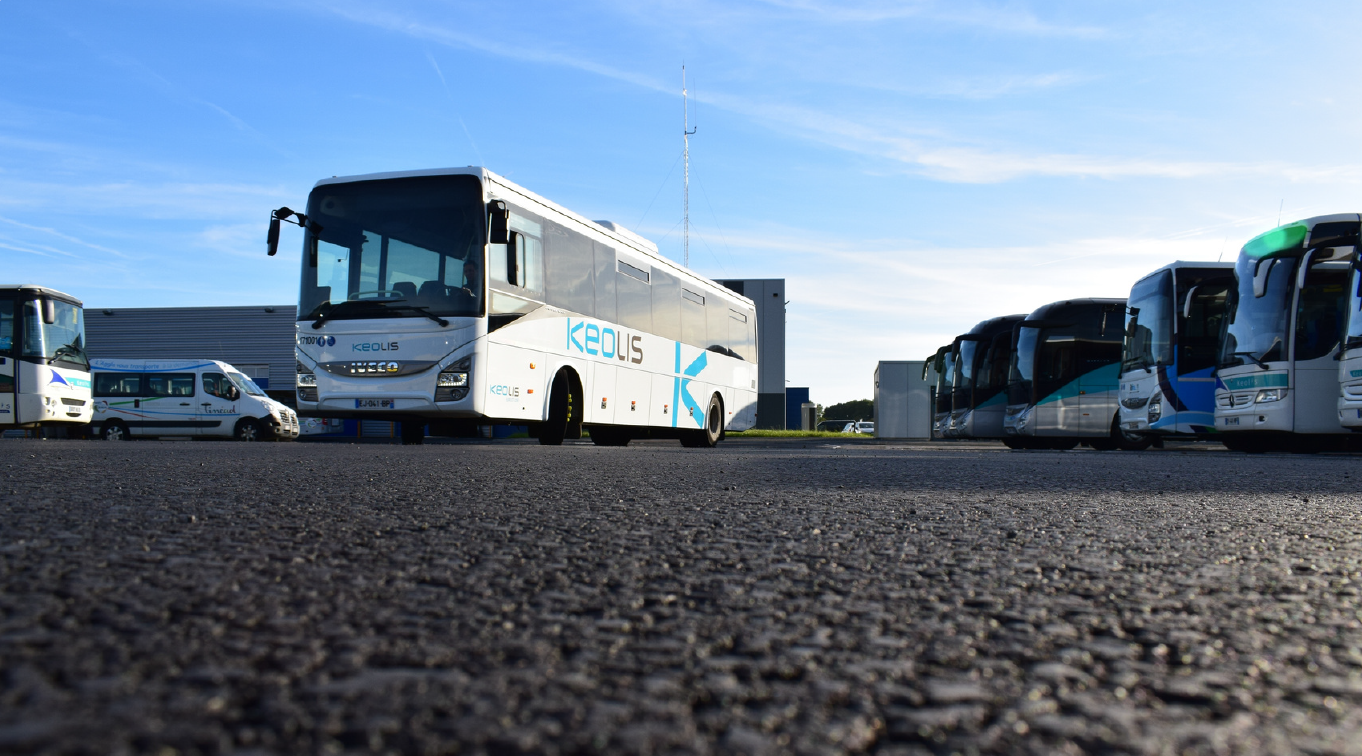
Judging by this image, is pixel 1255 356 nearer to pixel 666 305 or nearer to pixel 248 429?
pixel 666 305

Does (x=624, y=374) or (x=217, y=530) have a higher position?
(x=624, y=374)

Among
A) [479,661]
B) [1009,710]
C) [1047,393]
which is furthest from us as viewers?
[1047,393]

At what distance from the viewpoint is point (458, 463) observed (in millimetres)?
6949

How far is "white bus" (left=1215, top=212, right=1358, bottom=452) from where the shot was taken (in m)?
12.8

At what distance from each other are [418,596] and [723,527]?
1459mm

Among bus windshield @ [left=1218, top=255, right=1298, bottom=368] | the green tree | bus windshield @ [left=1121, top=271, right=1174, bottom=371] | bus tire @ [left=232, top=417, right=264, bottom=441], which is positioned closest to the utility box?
bus windshield @ [left=1121, top=271, right=1174, bottom=371]

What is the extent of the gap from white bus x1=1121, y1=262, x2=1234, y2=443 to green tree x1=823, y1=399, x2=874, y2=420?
114264mm

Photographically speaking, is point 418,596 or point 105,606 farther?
point 418,596

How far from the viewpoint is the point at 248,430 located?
84.9 ft

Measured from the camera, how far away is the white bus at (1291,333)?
12812 millimetres

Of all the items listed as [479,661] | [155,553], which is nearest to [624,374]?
[155,553]

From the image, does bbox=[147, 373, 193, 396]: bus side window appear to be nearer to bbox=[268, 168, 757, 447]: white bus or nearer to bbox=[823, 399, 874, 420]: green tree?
bbox=[268, 168, 757, 447]: white bus

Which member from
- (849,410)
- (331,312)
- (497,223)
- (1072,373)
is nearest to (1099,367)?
(1072,373)

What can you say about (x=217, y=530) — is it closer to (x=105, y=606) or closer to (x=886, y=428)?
(x=105, y=606)
